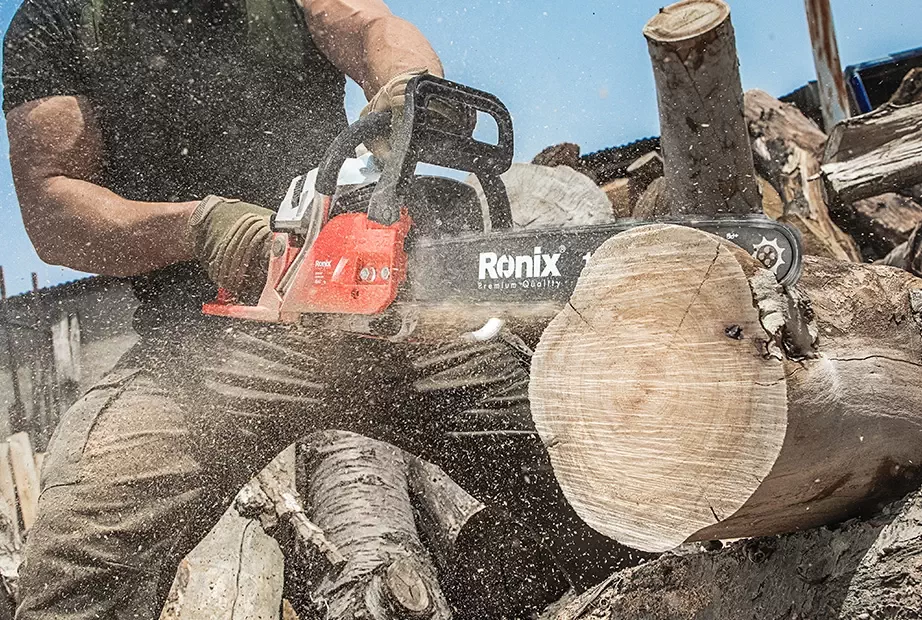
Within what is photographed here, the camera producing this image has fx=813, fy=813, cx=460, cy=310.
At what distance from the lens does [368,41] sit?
245cm

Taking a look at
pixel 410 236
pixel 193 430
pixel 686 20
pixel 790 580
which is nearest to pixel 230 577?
pixel 193 430

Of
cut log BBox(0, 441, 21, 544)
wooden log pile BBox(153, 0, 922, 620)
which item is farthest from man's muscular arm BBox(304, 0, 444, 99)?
cut log BBox(0, 441, 21, 544)

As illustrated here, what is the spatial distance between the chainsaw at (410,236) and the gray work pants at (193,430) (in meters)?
0.17

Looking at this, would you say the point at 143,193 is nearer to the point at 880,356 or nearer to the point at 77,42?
the point at 77,42

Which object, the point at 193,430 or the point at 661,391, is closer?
the point at 661,391

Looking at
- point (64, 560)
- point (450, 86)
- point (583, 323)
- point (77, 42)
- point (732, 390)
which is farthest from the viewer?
point (77, 42)

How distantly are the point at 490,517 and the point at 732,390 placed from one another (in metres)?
1.37

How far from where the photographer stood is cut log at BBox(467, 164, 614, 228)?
9.22 feet

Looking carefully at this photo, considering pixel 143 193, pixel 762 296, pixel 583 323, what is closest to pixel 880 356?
pixel 762 296

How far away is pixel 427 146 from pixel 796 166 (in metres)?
1.67

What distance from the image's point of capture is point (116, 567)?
6.39 feet

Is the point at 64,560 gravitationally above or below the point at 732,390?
below

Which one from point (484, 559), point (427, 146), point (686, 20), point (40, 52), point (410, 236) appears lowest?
point (484, 559)

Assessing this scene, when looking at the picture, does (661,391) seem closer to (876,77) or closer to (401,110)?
(401,110)
